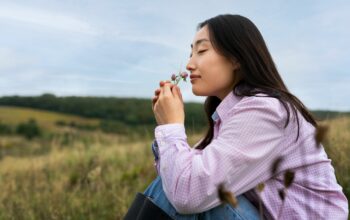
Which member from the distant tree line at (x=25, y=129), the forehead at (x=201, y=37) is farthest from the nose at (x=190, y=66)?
the distant tree line at (x=25, y=129)

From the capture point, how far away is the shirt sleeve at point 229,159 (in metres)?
1.67

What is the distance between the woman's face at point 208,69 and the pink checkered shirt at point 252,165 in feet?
0.47

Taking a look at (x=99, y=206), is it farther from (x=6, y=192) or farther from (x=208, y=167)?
(x=208, y=167)

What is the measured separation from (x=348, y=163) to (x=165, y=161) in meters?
2.44

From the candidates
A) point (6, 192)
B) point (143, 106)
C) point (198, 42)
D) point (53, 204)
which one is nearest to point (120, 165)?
point (6, 192)

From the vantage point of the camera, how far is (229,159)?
1663 millimetres

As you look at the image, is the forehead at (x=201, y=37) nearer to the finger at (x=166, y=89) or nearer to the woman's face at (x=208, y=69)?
the woman's face at (x=208, y=69)

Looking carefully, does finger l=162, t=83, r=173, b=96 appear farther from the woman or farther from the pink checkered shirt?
the pink checkered shirt

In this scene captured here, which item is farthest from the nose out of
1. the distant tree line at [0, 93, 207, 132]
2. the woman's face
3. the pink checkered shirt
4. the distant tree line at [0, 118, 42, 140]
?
the distant tree line at [0, 93, 207, 132]

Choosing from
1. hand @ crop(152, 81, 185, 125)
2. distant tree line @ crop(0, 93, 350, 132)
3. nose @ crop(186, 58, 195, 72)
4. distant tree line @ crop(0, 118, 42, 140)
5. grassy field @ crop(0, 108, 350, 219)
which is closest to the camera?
hand @ crop(152, 81, 185, 125)

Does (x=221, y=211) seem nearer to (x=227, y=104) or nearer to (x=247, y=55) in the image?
(x=227, y=104)

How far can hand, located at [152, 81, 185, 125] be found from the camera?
1.91 metres

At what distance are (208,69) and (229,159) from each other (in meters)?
0.46

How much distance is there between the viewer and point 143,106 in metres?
48.3
